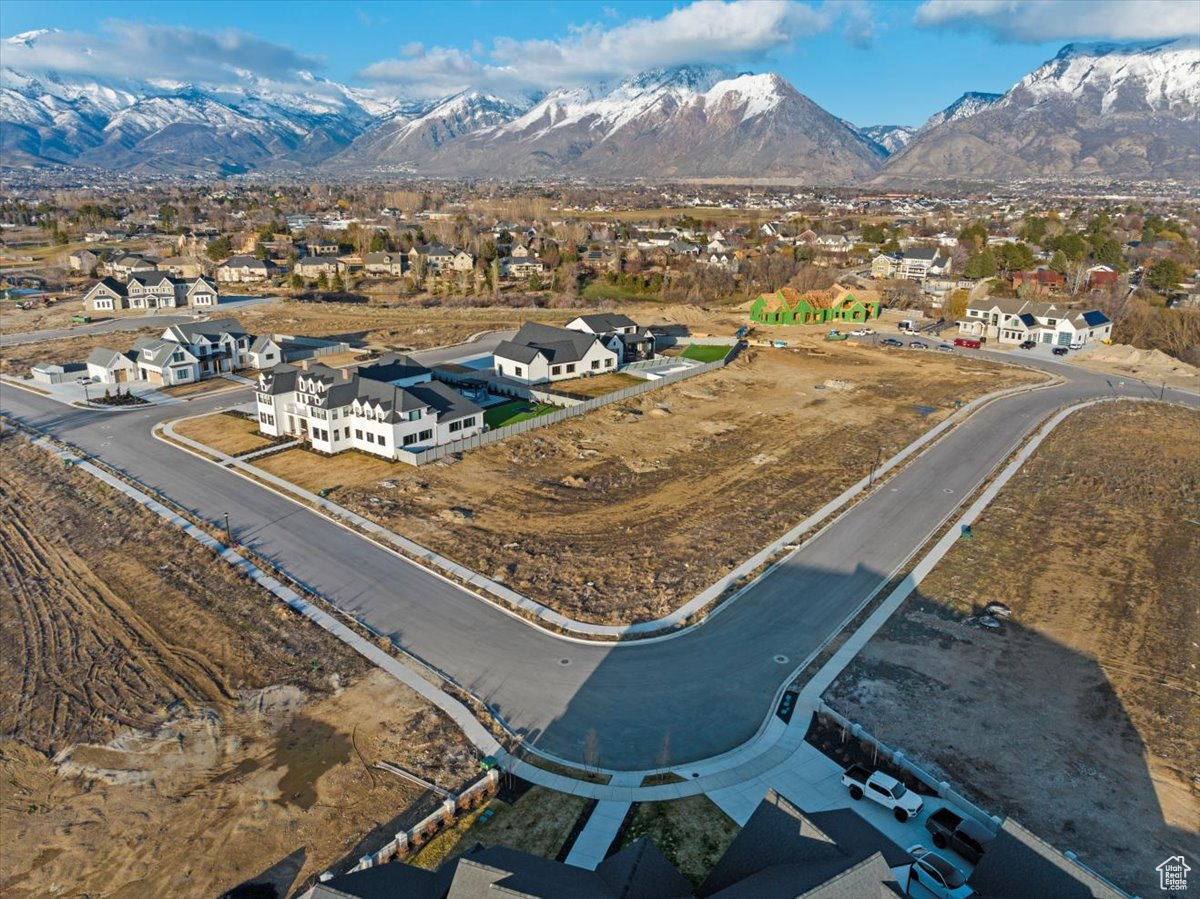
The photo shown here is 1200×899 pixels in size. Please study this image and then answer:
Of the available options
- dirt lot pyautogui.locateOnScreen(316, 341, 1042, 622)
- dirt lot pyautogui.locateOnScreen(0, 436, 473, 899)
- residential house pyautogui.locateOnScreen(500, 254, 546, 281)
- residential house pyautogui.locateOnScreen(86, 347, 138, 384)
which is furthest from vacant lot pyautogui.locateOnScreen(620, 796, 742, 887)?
residential house pyautogui.locateOnScreen(500, 254, 546, 281)

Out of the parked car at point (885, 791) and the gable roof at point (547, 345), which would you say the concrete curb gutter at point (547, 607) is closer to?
the parked car at point (885, 791)

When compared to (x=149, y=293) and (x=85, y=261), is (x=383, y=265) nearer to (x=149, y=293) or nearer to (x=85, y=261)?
(x=149, y=293)

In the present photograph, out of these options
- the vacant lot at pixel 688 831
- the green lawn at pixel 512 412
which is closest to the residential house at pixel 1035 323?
the green lawn at pixel 512 412

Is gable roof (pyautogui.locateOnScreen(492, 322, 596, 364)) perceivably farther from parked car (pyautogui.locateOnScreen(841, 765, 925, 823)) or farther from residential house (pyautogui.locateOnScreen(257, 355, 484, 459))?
parked car (pyautogui.locateOnScreen(841, 765, 925, 823))

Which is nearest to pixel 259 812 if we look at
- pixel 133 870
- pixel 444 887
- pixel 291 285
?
pixel 133 870

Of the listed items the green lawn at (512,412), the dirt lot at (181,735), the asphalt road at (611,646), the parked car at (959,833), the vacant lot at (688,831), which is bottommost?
the dirt lot at (181,735)

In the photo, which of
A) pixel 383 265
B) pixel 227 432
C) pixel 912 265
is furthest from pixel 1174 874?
pixel 383 265
